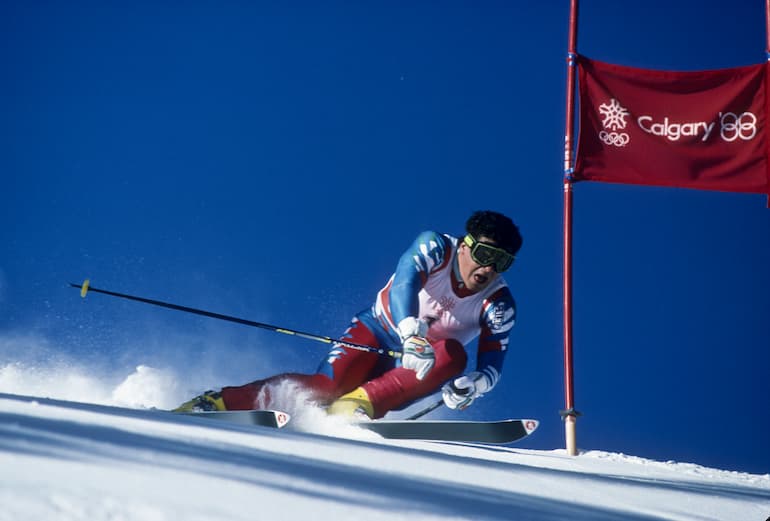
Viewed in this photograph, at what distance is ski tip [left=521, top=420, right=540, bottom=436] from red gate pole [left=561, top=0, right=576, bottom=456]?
136mm

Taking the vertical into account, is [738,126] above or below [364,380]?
above

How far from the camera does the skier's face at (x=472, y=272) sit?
11.9 ft

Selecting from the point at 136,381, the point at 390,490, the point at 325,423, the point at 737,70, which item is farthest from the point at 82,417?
the point at 737,70

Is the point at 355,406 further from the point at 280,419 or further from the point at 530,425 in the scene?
the point at 530,425

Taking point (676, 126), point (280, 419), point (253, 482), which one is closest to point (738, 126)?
point (676, 126)

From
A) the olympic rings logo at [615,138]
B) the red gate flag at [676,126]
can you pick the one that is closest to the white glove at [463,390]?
the red gate flag at [676,126]

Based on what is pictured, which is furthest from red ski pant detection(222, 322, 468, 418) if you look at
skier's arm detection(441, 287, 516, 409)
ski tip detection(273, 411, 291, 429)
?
ski tip detection(273, 411, 291, 429)

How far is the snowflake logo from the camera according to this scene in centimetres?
414

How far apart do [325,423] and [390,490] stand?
2024 millimetres

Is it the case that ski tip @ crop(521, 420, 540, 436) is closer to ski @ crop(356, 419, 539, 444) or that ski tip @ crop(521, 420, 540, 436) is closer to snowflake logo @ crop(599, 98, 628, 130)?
ski @ crop(356, 419, 539, 444)

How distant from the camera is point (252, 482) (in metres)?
1.02

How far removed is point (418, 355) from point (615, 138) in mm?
1759

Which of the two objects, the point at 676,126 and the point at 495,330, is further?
the point at 676,126

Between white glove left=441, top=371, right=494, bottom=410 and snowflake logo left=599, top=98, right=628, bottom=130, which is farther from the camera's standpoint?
snowflake logo left=599, top=98, right=628, bottom=130
